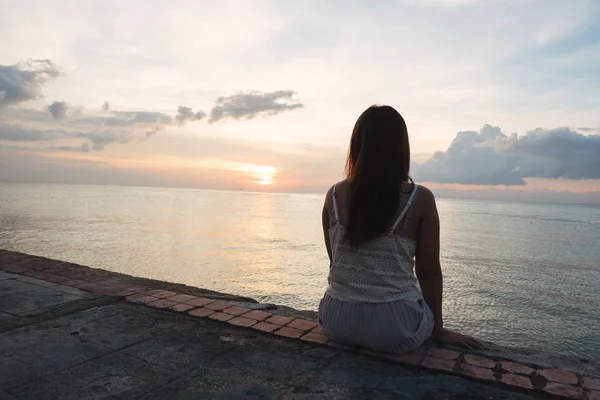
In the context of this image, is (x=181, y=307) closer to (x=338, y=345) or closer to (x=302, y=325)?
(x=302, y=325)

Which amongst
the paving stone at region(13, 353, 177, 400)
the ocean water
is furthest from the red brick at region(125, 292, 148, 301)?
the ocean water

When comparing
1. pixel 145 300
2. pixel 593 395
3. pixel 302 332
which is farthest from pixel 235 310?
pixel 593 395

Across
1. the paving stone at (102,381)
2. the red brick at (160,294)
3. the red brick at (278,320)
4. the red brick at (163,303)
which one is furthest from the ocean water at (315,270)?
the paving stone at (102,381)

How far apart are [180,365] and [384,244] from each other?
1.35 meters

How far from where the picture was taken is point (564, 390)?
212cm

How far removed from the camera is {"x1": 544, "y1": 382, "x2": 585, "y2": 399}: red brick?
207 cm

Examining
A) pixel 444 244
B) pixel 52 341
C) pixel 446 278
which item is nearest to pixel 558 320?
pixel 446 278

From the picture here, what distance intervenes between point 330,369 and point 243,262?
9.36 meters

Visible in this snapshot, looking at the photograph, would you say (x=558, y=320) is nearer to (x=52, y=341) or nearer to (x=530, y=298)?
(x=530, y=298)

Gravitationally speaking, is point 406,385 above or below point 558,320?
above

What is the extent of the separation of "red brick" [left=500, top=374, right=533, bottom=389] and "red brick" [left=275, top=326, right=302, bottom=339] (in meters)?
1.25

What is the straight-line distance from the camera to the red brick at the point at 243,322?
2.96 m

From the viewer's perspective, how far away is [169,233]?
1711 cm

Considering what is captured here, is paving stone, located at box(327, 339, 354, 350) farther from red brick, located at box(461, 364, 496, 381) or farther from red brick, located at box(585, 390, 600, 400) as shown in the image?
red brick, located at box(585, 390, 600, 400)
